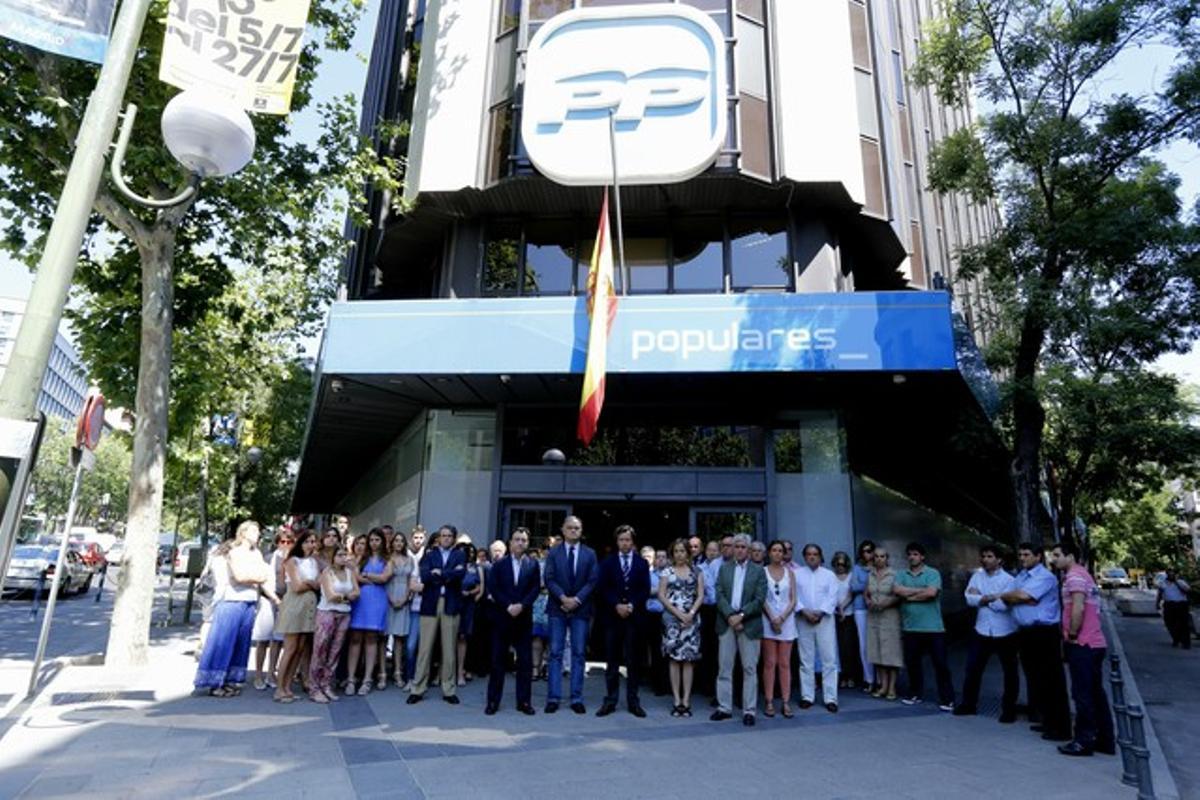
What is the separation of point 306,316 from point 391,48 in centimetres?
947

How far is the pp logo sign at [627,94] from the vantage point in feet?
39.6

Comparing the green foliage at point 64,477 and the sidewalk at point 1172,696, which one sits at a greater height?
the green foliage at point 64,477

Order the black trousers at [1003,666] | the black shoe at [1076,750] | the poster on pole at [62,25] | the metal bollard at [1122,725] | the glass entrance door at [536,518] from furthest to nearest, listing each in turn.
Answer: the glass entrance door at [536,518], the black trousers at [1003,666], the black shoe at [1076,750], the metal bollard at [1122,725], the poster on pole at [62,25]

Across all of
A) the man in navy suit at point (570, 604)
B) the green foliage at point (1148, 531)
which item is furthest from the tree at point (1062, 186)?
the green foliage at point (1148, 531)

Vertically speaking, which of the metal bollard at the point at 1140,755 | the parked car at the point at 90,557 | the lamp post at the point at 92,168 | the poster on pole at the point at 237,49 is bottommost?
the metal bollard at the point at 1140,755

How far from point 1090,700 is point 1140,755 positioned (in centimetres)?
182

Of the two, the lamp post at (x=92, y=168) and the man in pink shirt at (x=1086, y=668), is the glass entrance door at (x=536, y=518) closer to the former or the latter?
the man in pink shirt at (x=1086, y=668)

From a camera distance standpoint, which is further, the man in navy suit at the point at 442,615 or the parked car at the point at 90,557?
the parked car at the point at 90,557

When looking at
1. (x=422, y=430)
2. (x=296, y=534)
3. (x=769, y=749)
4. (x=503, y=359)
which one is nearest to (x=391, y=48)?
(x=422, y=430)

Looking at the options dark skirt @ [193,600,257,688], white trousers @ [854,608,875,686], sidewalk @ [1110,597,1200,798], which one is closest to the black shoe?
sidewalk @ [1110,597,1200,798]

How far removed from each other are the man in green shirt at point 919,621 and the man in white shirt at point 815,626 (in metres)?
0.95

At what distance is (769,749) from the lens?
21.7 ft

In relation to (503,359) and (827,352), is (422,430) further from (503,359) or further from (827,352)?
(827,352)

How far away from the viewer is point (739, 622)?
26.2 ft
